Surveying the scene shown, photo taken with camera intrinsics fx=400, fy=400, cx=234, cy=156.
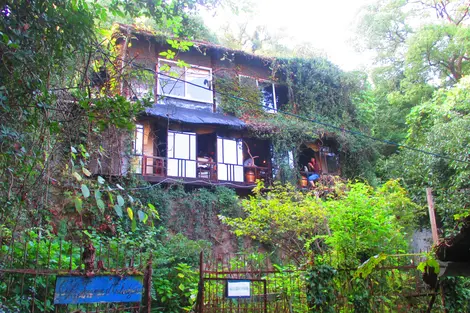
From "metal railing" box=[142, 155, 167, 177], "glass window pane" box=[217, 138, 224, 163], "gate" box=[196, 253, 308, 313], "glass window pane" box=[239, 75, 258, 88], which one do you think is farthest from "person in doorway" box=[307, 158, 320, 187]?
"gate" box=[196, 253, 308, 313]

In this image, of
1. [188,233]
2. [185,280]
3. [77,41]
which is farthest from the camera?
[188,233]

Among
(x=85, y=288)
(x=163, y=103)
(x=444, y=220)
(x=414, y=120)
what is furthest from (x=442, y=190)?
(x=85, y=288)

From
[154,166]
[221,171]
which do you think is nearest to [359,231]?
[154,166]

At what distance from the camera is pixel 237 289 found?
5.42 metres

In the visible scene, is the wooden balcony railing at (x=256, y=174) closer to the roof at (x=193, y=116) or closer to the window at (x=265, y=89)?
the roof at (x=193, y=116)

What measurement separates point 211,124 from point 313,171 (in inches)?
206

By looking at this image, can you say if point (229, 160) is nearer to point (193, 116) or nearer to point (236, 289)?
point (193, 116)

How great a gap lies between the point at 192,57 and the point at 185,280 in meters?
10.7

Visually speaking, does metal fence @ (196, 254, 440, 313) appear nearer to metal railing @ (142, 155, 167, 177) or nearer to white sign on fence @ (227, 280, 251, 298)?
white sign on fence @ (227, 280, 251, 298)

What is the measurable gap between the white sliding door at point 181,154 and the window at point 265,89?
12.8 ft

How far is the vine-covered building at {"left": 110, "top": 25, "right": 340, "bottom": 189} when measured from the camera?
14.0 meters

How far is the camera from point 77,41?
436cm

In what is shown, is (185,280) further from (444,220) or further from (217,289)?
(444,220)

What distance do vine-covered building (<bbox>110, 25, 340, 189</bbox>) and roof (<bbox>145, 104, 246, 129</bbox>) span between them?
4cm
